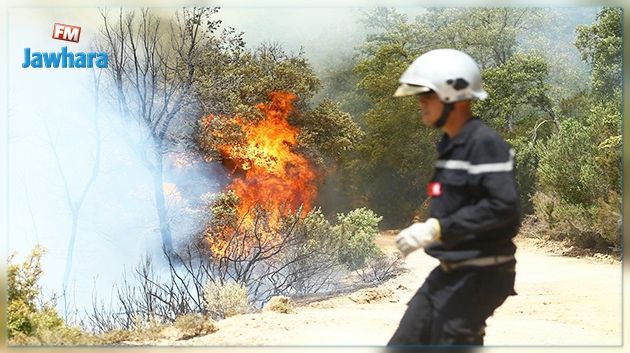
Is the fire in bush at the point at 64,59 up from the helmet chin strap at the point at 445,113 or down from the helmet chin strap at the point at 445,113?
up

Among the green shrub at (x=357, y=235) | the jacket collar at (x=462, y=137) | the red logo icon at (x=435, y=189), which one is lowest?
the green shrub at (x=357, y=235)

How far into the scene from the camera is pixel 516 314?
976 cm

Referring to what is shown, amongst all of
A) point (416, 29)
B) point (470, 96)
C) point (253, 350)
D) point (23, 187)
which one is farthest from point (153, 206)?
point (470, 96)

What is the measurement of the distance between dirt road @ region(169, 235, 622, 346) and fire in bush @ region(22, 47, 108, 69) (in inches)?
102

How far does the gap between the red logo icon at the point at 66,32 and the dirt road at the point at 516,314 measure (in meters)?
2.81

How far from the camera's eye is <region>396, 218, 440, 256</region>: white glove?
5.02m

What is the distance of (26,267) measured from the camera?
9.32 metres

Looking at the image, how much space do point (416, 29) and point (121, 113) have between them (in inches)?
116

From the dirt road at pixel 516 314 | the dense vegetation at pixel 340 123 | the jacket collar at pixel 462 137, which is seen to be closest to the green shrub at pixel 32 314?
the dense vegetation at pixel 340 123

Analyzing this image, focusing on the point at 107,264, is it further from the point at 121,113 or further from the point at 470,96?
the point at 470,96

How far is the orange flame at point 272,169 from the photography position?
33.6 ft

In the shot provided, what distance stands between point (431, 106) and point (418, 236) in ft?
2.36

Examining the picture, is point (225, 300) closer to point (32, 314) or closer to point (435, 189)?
point (32, 314)

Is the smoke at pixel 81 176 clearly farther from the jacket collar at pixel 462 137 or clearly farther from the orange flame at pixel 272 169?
the jacket collar at pixel 462 137
